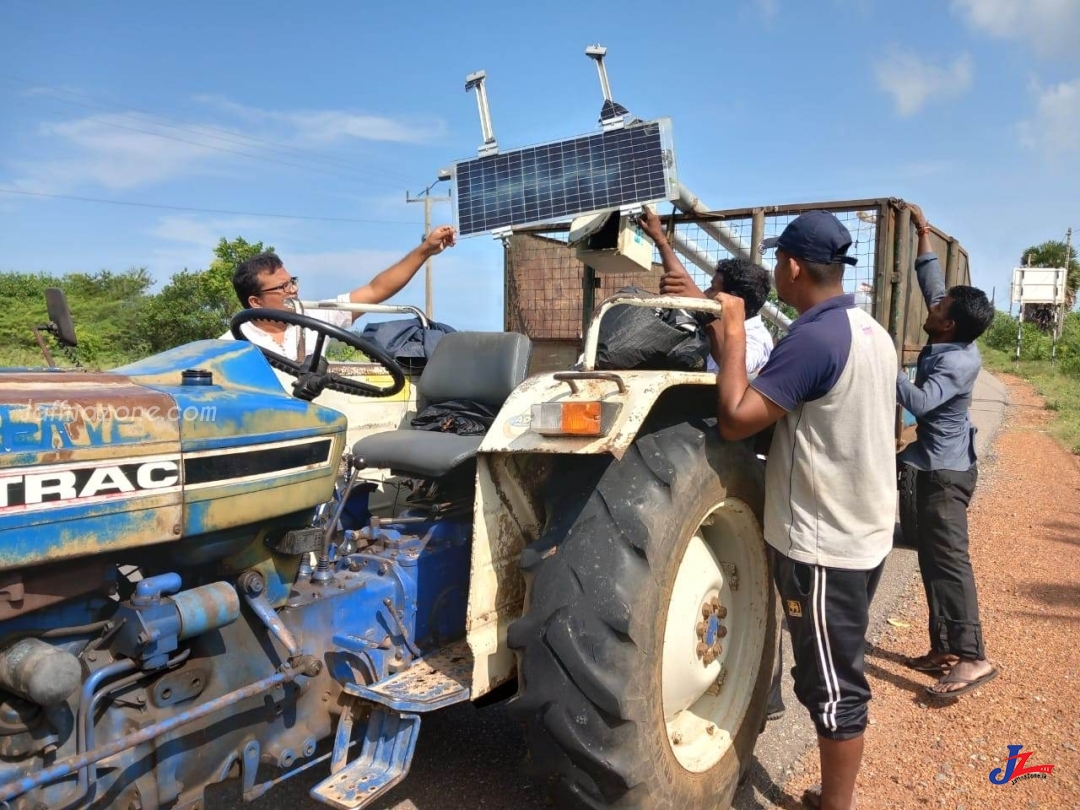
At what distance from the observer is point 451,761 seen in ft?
9.05

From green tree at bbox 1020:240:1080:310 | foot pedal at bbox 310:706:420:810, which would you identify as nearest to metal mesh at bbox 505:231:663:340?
foot pedal at bbox 310:706:420:810

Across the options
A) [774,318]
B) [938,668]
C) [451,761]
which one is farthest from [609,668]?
[774,318]

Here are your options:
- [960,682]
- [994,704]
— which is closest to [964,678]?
[960,682]

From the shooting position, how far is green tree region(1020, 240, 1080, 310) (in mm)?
38000

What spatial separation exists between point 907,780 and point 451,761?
A: 1512mm

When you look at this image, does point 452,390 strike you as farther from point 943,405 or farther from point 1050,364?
point 1050,364

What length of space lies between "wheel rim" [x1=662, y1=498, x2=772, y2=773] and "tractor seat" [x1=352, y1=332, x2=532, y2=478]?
0.81 m

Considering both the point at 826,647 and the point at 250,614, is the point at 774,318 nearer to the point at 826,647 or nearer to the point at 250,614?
the point at 826,647

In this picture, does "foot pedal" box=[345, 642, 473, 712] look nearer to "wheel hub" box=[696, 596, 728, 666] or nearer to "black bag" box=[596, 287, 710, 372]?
"wheel hub" box=[696, 596, 728, 666]

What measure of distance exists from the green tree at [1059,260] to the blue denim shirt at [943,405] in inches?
1500

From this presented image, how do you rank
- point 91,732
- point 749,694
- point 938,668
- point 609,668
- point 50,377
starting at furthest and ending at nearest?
point 938,668 < point 749,694 < point 609,668 < point 50,377 < point 91,732

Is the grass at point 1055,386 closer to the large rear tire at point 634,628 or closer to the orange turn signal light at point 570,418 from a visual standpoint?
the large rear tire at point 634,628

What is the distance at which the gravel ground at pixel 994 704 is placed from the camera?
2627 millimetres

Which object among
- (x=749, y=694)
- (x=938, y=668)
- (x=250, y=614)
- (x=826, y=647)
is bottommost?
(x=938, y=668)
